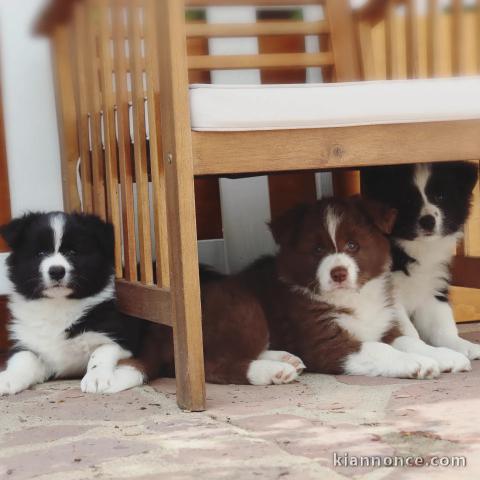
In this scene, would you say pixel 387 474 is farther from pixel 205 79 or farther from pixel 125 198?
pixel 205 79

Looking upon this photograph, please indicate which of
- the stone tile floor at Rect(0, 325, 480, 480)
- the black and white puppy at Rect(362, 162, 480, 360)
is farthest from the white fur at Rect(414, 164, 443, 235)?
the stone tile floor at Rect(0, 325, 480, 480)

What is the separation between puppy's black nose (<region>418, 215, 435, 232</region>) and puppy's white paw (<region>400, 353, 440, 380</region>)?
487 mm

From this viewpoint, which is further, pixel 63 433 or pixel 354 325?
pixel 354 325

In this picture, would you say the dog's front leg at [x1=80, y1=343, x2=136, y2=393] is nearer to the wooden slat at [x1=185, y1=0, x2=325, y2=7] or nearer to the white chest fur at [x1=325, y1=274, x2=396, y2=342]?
the white chest fur at [x1=325, y1=274, x2=396, y2=342]

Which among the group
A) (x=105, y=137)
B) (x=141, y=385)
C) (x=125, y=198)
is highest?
(x=105, y=137)

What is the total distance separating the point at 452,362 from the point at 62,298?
3.93ft

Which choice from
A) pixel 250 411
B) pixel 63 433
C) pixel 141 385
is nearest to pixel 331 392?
pixel 250 411

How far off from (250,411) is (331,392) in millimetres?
298

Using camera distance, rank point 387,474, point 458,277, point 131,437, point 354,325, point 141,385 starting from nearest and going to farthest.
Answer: point 387,474
point 131,437
point 141,385
point 354,325
point 458,277

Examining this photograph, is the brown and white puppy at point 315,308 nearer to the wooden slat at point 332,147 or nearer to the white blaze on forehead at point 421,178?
the white blaze on forehead at point 421,178

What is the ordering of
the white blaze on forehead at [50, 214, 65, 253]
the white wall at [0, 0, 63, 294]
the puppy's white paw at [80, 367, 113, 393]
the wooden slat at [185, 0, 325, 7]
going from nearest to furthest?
the puppy's white paw at [80, 367, 113, 393]
the white blaze on forehead at [50, 214, 65, 253]
the white wall at [0, 0, 63, 294]
the wooden slat at [185, 0, 325, 7]

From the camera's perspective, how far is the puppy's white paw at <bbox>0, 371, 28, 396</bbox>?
7.50 ft

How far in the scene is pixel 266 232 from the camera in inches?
136

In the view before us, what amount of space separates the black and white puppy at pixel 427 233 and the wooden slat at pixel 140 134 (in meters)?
0.87
